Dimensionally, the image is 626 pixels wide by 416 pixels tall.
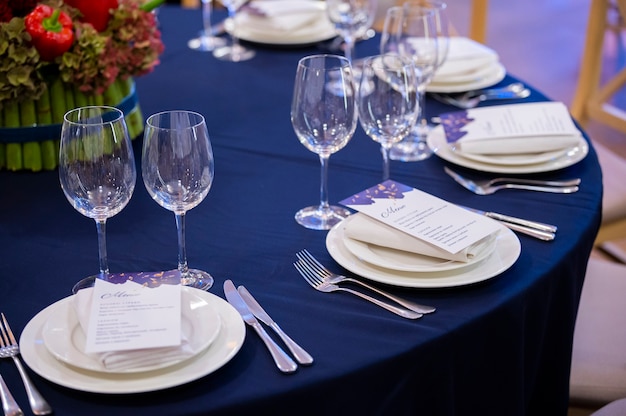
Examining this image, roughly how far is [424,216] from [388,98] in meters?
0.23

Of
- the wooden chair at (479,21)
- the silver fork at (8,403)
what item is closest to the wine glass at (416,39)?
the silver fork at (8,403)

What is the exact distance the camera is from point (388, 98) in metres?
1.37

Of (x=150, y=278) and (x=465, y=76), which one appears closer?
(x=150, y=278)

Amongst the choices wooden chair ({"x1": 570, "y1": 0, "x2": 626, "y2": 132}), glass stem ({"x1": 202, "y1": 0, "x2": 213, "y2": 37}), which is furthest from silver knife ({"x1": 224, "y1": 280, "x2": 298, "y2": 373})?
wooden chair ({"x1": 570, "y1": 0, "x2": 626, "y2": 132})

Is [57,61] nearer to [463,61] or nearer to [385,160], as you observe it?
[385,160]

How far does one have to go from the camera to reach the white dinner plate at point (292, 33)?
221cm

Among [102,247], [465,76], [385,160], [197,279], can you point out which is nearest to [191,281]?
[197,279]

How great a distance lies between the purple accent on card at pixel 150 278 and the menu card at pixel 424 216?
0.90ft

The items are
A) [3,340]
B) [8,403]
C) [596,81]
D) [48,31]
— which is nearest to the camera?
[8,403]

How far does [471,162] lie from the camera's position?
5.00ft

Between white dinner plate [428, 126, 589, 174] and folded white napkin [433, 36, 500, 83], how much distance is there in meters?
0.34

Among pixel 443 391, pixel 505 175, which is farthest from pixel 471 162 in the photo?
pixel 443 391

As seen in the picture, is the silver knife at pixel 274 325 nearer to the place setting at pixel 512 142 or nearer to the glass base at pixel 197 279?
the glass base at pixel 197 279

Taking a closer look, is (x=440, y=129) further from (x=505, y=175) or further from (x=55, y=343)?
(x=55, y=343)
